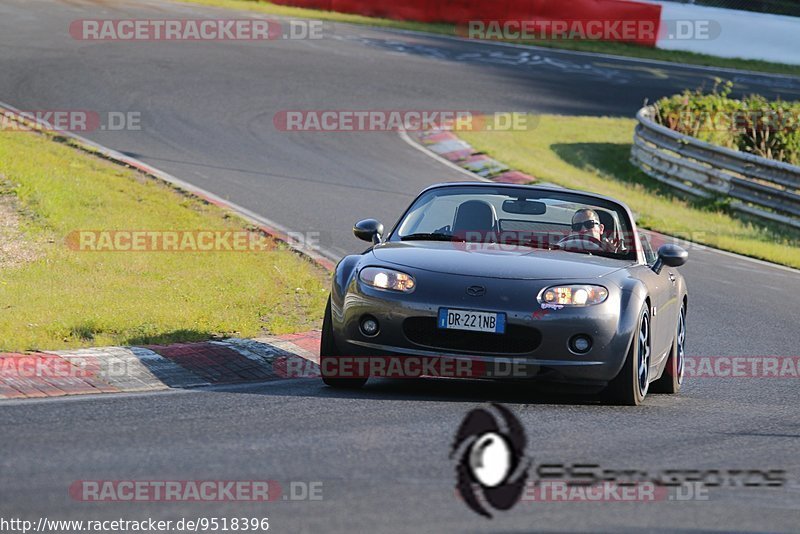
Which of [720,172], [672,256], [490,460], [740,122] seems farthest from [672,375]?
[740,122]

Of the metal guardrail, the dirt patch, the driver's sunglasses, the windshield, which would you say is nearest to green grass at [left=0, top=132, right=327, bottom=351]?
the dirt patch

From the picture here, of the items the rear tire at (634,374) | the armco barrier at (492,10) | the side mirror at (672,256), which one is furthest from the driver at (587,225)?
the armco barrier at (492,10)

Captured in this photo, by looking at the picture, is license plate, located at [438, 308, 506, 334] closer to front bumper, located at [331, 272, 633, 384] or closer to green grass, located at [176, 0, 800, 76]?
front bumper, located at [331, 272, 633, 384]

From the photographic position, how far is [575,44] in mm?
35500

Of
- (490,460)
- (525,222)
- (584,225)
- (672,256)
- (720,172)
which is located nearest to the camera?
(490,460)

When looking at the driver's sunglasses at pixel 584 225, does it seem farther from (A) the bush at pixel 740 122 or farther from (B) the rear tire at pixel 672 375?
(A) the bush at pixel 740 122

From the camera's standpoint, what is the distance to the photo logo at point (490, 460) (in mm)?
5176

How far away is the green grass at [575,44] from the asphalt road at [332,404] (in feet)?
20.6

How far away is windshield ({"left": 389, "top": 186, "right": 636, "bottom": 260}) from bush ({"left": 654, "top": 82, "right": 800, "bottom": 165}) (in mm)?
15453

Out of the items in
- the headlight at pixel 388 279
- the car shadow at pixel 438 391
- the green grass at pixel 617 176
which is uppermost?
the headlight at pixel 388 279

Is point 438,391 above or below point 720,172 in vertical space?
above

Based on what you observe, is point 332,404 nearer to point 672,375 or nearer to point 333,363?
point 333,363

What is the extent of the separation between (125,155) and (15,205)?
506cm

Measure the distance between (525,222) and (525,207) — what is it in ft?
0.46
